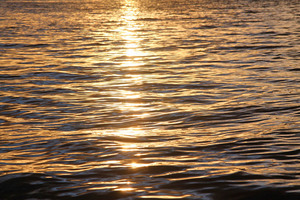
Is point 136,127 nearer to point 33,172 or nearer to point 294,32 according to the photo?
point 33,172

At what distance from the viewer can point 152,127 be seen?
27.0 feet

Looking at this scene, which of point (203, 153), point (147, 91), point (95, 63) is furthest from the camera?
point (95, 63)

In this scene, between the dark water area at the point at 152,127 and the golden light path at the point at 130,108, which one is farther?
the golden light path at the point at 130,108

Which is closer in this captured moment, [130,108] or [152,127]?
[152,127]

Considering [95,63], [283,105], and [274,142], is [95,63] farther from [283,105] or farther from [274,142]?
[274,142]

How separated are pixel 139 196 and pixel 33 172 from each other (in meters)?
1.56

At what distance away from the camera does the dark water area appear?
575cm

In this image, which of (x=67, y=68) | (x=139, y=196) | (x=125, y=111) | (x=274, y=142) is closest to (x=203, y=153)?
(x=274, y=142)

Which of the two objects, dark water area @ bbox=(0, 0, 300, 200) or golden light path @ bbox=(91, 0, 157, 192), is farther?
golden light path @ bbox=(91, 0, 157, 192)

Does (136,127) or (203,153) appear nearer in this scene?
(203,153)

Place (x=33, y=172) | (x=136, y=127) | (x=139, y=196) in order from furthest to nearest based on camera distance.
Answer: (x=136, y=127) → (x=33, y=172) → (x=139, y=196)

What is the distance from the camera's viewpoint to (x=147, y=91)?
11.5 meters

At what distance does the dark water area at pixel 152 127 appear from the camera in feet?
18.9

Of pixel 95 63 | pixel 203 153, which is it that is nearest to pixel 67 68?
pixel 95 63
